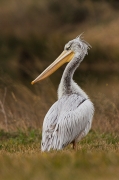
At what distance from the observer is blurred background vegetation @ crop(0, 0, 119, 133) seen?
1069 cm

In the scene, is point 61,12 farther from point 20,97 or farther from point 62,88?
point 62,88

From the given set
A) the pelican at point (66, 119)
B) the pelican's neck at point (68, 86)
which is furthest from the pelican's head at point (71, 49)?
the pelican at point (66, 119)

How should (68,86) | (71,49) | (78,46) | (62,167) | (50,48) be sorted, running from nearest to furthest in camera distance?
1. (62,167)
2. (68,86)
3. (78,46)
4. (71,49)
5. (50,48)

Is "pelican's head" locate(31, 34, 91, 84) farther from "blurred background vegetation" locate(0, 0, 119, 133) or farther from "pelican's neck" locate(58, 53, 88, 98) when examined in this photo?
"blurred background vegetation" locate(0, 0, 119, 133)

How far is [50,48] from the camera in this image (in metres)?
15.5

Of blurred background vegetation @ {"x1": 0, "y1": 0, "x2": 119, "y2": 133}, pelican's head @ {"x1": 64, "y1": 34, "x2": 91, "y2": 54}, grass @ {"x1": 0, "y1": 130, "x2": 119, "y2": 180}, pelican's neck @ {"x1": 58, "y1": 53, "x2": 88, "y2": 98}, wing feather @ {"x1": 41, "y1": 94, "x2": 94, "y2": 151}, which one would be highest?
blurred background vegetation @ {"x1": 0, "y1": 0, "x2": 119, "y2": 133}

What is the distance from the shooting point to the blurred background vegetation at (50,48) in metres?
10.7

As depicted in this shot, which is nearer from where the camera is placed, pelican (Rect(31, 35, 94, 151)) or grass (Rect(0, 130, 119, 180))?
grass (Rect(0, 130, 119, 180))

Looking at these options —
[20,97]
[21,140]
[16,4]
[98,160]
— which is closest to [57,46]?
[20,97]

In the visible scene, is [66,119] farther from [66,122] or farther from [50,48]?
[50,48]

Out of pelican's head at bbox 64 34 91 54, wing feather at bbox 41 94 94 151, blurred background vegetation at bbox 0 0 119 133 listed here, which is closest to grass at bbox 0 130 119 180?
wing feather at bbox 41 94 94 151

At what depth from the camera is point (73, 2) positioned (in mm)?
34438

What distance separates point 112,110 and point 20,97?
11.5ft

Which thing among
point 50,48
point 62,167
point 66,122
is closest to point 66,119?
point 66,122
